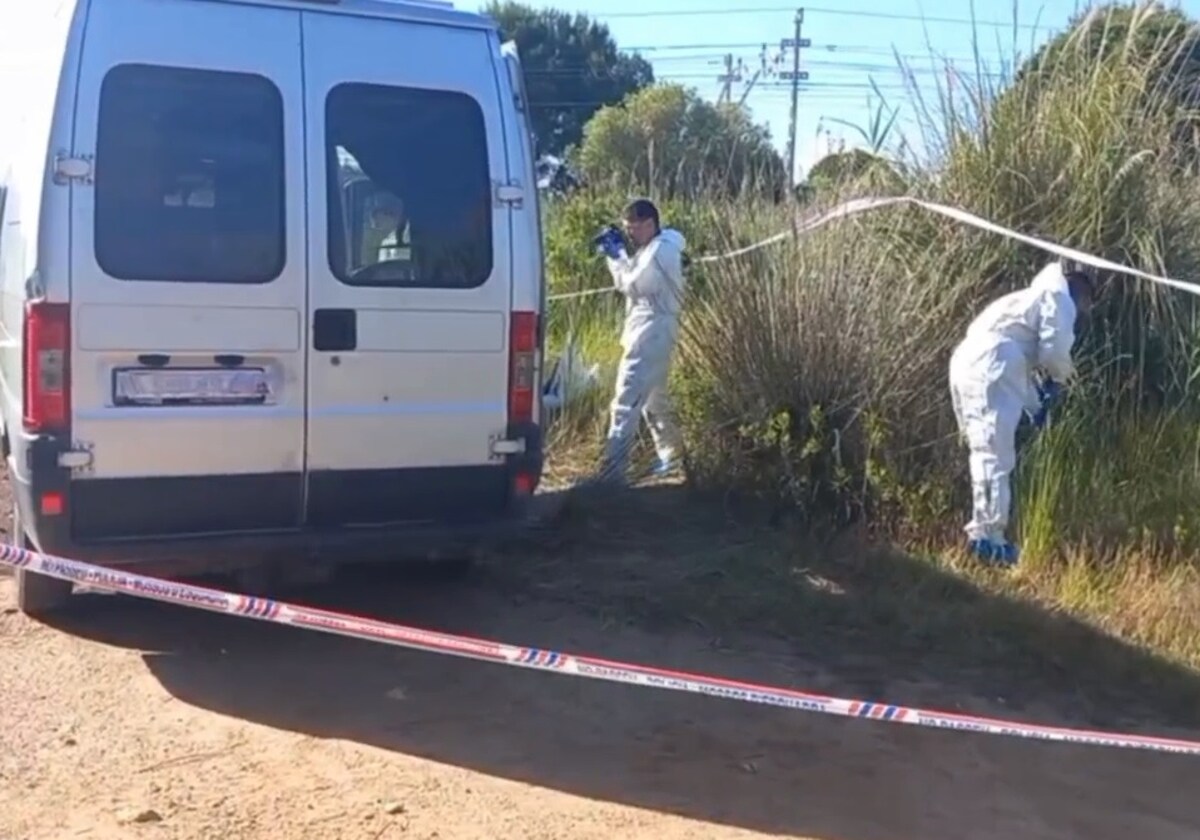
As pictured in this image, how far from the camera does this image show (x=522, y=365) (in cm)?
605

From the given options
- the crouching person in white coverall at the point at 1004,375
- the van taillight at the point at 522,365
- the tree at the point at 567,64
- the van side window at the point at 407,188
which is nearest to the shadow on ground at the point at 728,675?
the crouching person in white coverall at the point at 1004,375

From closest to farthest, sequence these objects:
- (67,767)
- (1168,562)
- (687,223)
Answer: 1. (67,767)
2. (1168,562)
3. (687,223)

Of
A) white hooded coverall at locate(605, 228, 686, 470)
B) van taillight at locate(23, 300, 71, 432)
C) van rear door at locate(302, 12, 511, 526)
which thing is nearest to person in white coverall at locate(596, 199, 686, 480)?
white hooded coverall at locate(605, 228, 686, 470)

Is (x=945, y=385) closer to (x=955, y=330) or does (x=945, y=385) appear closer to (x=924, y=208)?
(x=955, y=330)

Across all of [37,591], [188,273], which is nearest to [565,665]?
[188,273]

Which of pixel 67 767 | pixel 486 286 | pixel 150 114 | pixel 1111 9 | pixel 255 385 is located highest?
pixel 1111 9

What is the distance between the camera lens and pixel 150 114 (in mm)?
5391

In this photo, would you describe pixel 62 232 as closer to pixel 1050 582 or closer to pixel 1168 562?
pixel 1050 582

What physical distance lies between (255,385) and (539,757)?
5.84 ft

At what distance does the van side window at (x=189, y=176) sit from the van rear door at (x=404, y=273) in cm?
18

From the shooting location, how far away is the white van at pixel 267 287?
17.3 ft

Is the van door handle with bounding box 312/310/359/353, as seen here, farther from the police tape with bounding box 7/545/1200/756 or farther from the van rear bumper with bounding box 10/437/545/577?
the police tape with bounding box 7/545/1200/756

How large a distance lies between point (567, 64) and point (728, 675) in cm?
4695

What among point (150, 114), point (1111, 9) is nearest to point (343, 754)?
point (150, 114)
